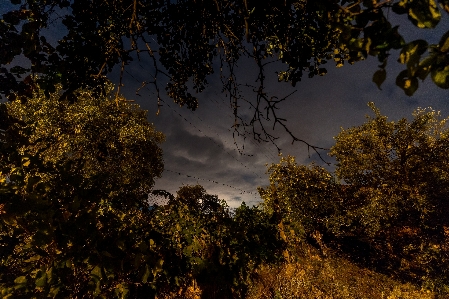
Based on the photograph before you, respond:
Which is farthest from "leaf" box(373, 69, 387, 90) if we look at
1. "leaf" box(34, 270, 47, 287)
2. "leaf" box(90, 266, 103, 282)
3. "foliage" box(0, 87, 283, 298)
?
"leaf" box(34, 270, 47, 287)

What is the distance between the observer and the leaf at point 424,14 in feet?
2.82

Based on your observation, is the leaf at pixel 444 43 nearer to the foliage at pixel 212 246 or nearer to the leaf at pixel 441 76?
the leaf at pixel 441 76

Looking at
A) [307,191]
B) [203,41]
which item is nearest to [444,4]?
[203,41]

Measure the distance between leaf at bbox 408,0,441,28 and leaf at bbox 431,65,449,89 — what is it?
0.60ft

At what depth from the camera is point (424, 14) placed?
88cm

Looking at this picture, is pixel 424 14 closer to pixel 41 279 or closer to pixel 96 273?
pixel 96 273

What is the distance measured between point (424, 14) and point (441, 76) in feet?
0.81

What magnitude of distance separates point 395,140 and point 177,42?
45.9 feet

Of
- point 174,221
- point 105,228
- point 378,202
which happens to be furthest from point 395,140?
point 105,228

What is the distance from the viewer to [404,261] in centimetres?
1205

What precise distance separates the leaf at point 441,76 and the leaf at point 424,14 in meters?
0.18

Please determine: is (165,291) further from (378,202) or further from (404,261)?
(404,261)

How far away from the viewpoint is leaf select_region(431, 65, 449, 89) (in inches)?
32.4

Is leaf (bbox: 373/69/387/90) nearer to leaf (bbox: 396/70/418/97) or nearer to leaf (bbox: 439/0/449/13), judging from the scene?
leaf (bbox: 396/70/418/97)
